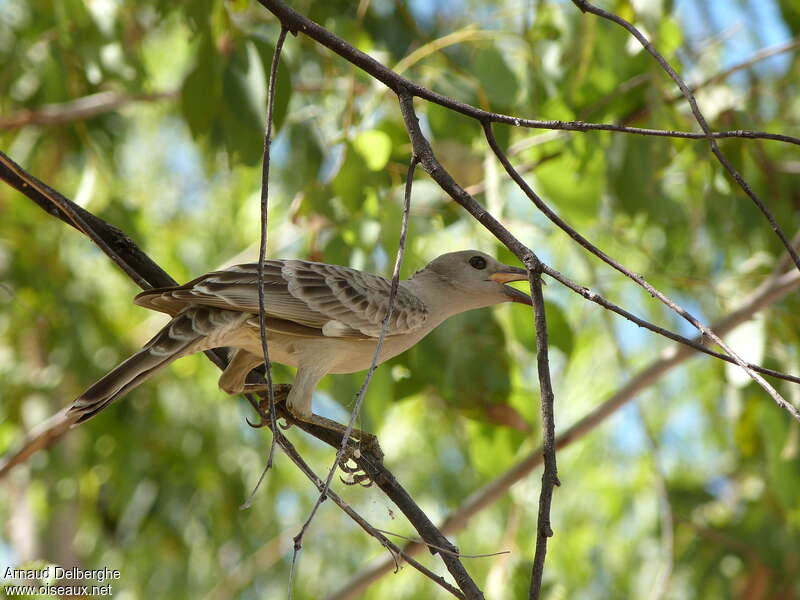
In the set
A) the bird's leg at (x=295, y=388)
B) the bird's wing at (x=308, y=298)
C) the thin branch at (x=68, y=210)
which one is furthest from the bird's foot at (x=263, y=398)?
the thin branch at (x=68, y=210)

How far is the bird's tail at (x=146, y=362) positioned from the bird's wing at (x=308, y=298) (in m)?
0.07

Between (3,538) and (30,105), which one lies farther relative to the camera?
(3,538)

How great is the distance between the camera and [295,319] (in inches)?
134

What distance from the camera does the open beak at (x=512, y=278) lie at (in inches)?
155

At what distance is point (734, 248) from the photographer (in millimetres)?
7285

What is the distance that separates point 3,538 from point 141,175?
3.54 metres

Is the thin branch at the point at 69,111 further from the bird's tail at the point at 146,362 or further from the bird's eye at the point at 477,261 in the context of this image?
the bird's tail at the point at 146,362

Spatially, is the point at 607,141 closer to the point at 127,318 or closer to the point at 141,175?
the point at 127,318

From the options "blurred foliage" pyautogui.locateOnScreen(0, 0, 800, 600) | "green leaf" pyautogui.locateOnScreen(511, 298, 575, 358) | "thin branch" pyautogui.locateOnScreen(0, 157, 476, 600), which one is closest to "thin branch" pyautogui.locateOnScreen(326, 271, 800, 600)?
"blurred foliage" pyautogui.locateOnScreen(0, 0, 800, 600)

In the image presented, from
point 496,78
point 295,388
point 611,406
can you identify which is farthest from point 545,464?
point 611,406

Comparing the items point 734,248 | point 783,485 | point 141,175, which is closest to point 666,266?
point 734,248

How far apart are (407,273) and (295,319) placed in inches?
41.9

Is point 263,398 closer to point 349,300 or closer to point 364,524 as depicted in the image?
point 349,300

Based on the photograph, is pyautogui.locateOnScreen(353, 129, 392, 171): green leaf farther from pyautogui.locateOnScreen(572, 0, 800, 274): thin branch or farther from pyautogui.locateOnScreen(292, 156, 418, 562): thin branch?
pyautogui.locateOnScreen(292, 156, 418, 562): thin branch
